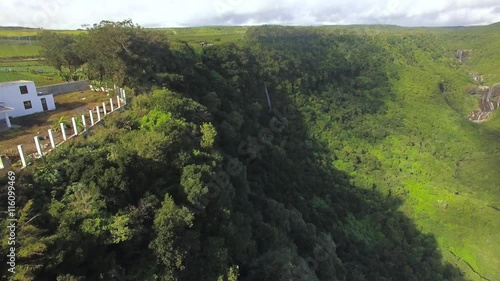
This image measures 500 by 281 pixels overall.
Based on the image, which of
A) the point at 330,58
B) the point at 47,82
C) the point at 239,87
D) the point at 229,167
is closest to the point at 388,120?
the point at 330,58

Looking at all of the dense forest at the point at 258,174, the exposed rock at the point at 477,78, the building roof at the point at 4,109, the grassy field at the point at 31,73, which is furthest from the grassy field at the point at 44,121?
the exposed rock at the point at 477,78

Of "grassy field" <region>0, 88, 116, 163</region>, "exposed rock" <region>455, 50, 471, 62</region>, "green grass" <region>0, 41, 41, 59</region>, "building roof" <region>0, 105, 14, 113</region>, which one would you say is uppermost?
"green grass" <region>0, 41, 41, 59</region>

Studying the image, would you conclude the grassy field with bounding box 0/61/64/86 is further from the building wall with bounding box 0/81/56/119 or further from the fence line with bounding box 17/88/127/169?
the fence line with bounding box 17/88/127/169

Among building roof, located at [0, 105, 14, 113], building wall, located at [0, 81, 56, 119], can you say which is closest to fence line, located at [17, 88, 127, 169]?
building roof, located at [0, 105, 14, 113]

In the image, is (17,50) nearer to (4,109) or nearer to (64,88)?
(64,88)

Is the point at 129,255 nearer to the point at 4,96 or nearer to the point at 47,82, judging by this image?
the point at 4,96

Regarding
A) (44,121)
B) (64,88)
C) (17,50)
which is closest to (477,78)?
(64,88)
